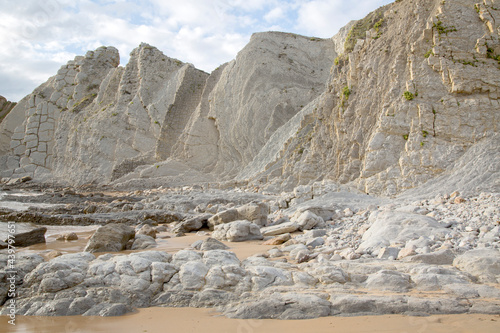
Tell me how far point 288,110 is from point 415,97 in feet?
44.8

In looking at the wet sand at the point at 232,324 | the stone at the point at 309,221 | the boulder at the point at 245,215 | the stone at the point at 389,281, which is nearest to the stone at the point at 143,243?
the boulder at the point at 245,215

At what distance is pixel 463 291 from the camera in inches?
157

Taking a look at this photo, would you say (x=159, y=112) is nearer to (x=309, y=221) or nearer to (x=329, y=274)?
(x=309, y=221)

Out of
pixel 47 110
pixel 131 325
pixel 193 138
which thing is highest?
pixel 47 110

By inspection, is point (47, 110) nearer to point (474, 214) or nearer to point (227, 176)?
point (227, 176)

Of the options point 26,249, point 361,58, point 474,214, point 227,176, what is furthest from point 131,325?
point 227,176

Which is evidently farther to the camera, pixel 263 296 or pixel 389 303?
pixel 263 296

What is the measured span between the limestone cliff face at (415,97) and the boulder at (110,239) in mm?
7790

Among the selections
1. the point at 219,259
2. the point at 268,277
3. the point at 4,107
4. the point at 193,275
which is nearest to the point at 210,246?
the point at 219,259

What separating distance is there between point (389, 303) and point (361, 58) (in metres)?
13.1

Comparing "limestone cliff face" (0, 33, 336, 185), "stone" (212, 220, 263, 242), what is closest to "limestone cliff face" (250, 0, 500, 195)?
"stone" (212, 220, 263, 242)

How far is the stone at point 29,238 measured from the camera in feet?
26.1

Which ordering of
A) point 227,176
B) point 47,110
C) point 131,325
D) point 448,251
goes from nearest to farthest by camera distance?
point 131,325, point 448,251, point 227,176, point 47,110

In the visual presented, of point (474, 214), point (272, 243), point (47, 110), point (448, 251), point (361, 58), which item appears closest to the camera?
point (448, 251)
